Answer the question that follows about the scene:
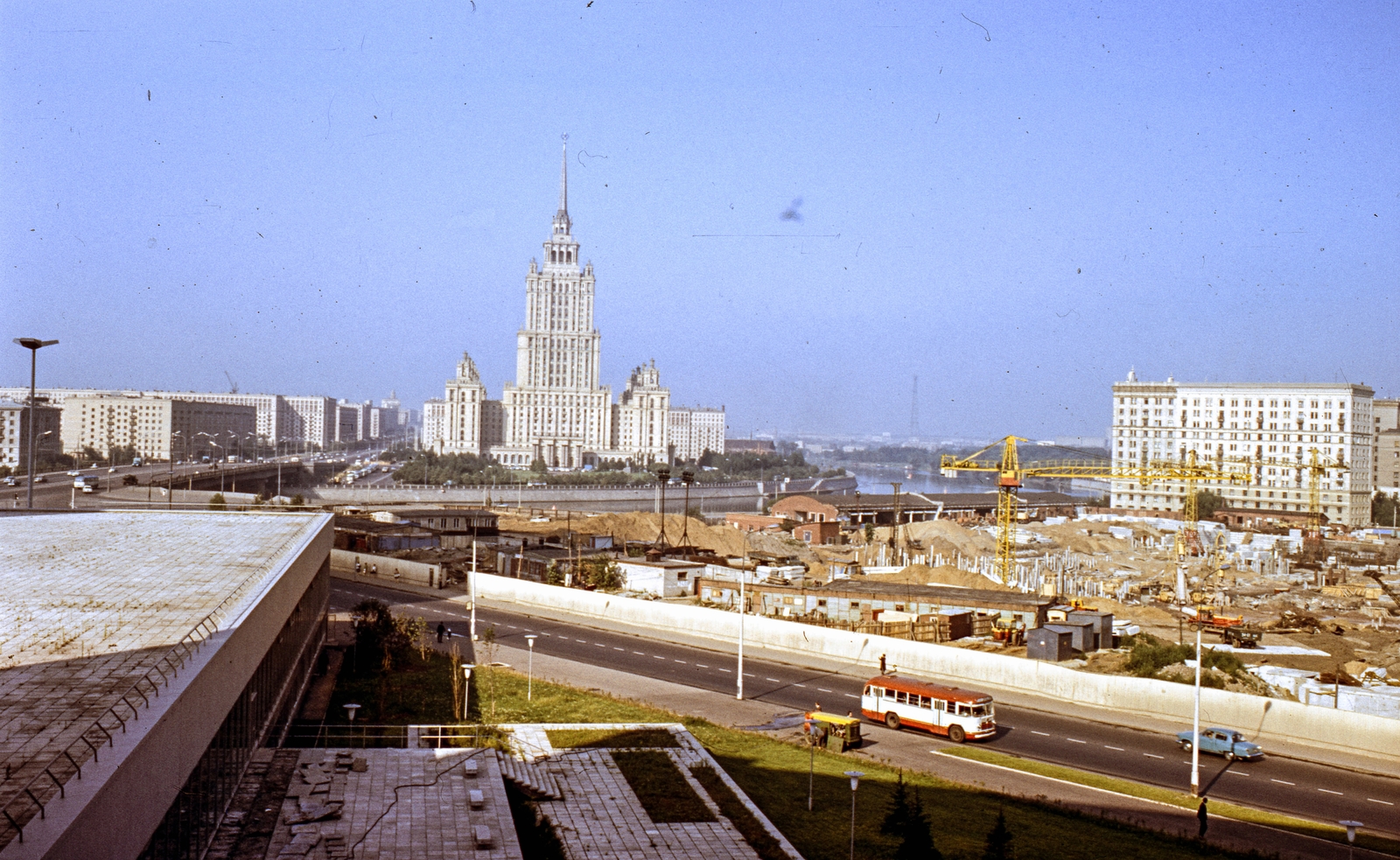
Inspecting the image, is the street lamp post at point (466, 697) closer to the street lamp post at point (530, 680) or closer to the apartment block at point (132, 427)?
the street lamp post at point (530, 680)

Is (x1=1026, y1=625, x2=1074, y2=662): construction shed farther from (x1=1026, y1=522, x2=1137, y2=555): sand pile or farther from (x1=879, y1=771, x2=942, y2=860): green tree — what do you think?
(x1=1026, y1=522, x2=1137, y2=555): sand pile

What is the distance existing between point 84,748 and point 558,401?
130483mm

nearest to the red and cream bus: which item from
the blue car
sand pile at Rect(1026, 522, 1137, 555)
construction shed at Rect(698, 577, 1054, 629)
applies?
the blue car

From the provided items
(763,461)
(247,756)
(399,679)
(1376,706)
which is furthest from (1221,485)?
(247,756)

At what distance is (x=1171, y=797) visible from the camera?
14.0 m

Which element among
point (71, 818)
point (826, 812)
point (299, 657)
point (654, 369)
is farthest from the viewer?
point (654, 369)

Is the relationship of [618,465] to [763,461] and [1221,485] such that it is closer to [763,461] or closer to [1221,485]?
[763,461]

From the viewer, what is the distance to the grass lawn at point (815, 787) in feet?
39.1

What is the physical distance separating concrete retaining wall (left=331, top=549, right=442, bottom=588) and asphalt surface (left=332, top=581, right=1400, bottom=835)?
27.3 ft

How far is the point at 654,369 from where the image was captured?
151 metres

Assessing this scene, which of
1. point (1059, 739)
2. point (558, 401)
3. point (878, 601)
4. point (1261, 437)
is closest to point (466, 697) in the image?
point (1059, 739)

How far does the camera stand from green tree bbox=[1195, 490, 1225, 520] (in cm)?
7762

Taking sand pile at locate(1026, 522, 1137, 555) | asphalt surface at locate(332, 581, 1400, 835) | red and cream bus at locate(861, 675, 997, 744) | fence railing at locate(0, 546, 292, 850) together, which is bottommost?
sand pile at locate(1026, 522, 1137, 555)

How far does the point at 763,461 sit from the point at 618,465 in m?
20.8
